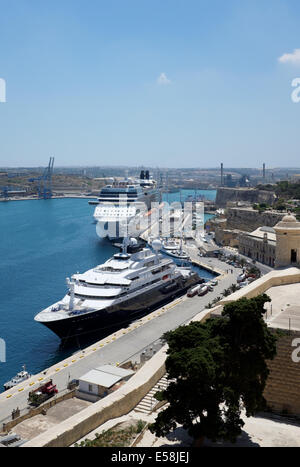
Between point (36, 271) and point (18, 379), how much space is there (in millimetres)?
14092

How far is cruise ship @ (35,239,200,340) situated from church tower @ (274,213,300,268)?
6.60m

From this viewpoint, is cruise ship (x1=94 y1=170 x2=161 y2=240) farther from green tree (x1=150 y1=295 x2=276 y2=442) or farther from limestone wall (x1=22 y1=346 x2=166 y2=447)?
green tree (x1=150 y1=295 x2=276 y2=442)

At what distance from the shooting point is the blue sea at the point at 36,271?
14.4m

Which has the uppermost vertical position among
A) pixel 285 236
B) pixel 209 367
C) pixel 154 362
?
pixel 285 236

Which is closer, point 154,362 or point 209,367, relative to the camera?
point 209,367

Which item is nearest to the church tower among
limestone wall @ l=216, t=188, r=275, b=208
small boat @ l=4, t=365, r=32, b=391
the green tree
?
the green tree

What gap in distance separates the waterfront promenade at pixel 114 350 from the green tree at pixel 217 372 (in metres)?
5.64

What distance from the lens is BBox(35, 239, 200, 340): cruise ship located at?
1489 cm

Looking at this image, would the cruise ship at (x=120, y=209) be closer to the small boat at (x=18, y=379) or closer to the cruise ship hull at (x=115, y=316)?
the cruise ship hull at (x=115, y=316)

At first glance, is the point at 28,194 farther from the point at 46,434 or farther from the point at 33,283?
the point at 46,434

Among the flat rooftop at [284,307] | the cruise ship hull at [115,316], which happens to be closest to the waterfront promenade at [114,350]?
the cruise ship hull at [115,316]

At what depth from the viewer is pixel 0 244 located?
3553 cm
